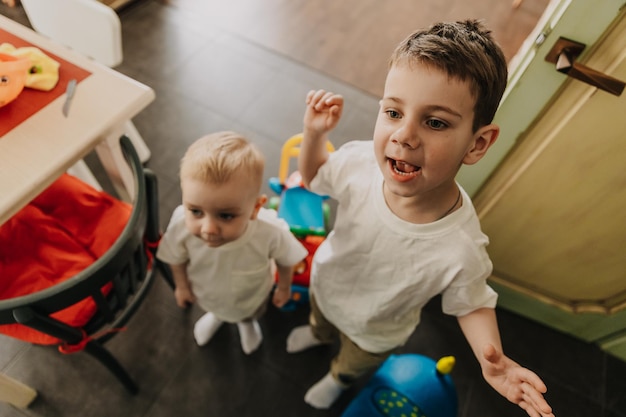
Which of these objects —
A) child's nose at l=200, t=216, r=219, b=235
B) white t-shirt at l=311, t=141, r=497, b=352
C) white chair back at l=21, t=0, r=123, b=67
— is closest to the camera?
white t-shirt at l=311, t=141, r=497, b=352

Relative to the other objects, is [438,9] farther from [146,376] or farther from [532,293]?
[146,376]

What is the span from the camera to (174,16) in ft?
8.16

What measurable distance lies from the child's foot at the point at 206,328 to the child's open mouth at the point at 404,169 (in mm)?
967

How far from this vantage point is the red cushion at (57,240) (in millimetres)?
912

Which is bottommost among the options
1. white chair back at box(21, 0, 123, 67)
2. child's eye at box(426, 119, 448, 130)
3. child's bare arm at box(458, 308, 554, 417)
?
white chair back at box(21, 0, 123, 67)

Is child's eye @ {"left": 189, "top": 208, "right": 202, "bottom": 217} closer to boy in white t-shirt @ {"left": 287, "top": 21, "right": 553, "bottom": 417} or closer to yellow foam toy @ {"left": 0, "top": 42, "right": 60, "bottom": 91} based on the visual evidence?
boy in white t-shirt @ {"left": 287, "top": 21, "right": 553, "bottom": 417}

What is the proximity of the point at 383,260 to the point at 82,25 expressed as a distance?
46.3 inches

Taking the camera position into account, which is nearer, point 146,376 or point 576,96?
point 576,96

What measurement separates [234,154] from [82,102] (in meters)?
0.40

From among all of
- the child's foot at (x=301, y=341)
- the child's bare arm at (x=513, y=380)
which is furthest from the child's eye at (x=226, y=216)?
the child's foot at (x=301, y=341)

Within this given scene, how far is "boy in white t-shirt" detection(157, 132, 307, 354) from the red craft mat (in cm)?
35

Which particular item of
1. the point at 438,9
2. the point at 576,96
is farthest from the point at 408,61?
the point at 438,9

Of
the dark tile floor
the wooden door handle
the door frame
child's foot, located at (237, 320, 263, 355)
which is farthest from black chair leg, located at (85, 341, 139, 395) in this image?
the wooden door handle

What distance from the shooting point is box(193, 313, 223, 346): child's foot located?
1.37 metres
